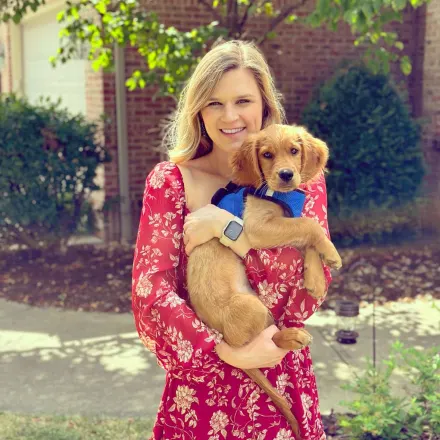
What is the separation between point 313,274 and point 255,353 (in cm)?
33

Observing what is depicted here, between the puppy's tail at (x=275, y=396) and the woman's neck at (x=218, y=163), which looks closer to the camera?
the puppy's tail at (x=275, y=396)

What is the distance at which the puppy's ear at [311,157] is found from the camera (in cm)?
229

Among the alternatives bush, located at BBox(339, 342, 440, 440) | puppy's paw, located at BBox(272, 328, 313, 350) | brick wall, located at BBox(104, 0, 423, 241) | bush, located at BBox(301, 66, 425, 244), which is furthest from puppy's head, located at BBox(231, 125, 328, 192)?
brick wall, located at BBox(104, 0, 423, 241)

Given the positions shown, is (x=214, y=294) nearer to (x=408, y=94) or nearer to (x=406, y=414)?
(x=406, y=414)

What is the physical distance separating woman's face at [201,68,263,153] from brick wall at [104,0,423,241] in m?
6.73

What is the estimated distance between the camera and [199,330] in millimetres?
2035

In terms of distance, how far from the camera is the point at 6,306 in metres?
6.86

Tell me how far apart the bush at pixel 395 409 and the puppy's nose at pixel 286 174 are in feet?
5.74

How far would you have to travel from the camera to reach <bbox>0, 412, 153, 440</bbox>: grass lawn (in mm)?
4148

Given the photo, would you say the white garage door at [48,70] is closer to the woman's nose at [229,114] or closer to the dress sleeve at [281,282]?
the woman's nose at [229,114]

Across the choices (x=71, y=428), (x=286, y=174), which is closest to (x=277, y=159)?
(x=286, y=174)

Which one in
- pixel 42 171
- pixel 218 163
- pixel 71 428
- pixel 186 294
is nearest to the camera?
pixel 186 294

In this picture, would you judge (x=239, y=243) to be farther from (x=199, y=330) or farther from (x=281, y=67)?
(x=281, y=67)

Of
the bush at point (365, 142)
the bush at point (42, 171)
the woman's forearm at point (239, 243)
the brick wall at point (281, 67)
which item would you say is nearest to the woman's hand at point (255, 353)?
the woman's forearm at point (239, 243)
